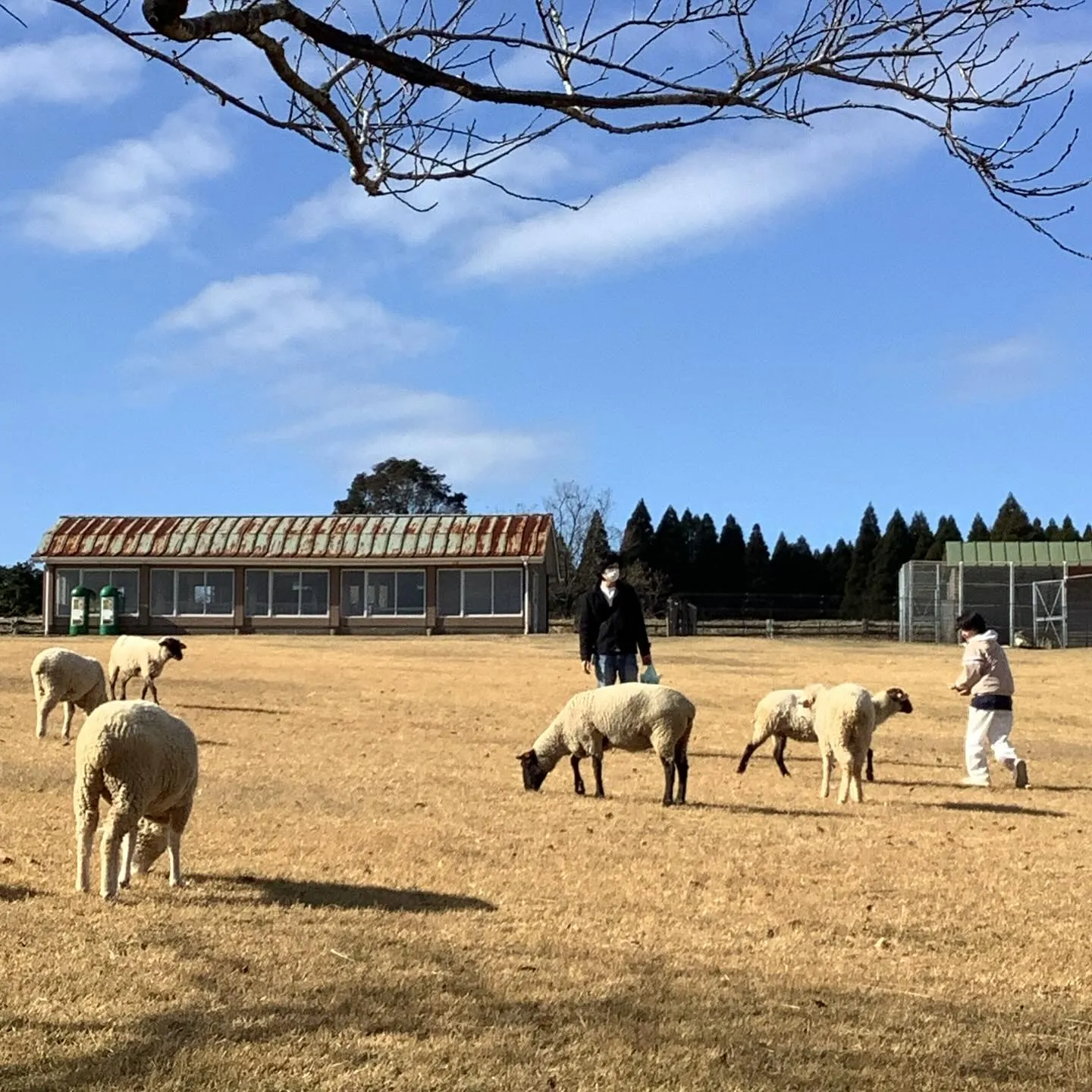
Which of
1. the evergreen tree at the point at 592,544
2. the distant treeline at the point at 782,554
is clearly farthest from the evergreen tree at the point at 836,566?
the evergreen tree at the point at 592,544

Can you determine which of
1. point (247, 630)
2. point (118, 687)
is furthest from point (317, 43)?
point (247, 630)

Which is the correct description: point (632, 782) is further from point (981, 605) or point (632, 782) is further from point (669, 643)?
point (981, 605)

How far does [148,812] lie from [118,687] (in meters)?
13.9

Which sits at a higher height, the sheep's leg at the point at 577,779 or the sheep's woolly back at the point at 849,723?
the sheep's woolly back at the point at 849,723

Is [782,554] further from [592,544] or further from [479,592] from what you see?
[479,592]

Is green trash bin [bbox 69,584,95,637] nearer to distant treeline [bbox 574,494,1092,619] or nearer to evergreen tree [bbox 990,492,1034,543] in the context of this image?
distant treeline [bbox 574,494,1092,619]

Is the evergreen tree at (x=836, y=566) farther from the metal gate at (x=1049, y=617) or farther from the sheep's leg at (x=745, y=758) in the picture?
the sheep's leg at (x=745, y=758)

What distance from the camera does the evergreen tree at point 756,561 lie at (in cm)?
7788

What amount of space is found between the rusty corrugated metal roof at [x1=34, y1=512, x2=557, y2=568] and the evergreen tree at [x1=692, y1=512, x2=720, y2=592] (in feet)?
95.9

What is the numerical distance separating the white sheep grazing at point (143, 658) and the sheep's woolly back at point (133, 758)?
36.1 ft

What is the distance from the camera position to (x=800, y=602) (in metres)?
65.3

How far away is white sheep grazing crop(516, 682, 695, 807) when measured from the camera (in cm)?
1098

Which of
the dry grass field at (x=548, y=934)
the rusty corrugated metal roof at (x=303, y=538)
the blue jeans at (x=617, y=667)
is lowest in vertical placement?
the dry grass field at (x=548, y=934)

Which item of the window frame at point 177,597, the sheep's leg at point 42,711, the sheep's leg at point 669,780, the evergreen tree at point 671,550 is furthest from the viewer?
the evergreen tree at point 671,550
